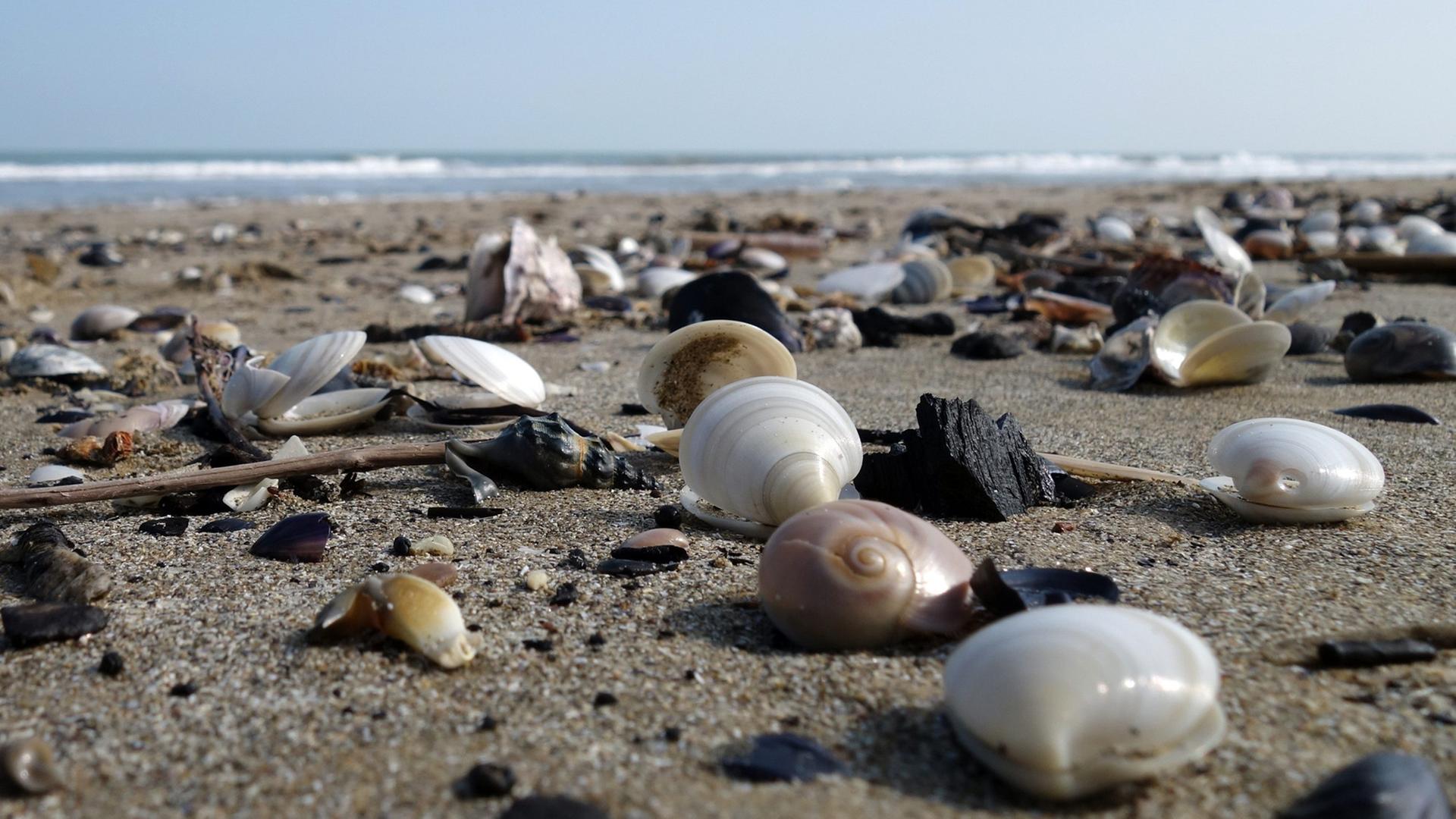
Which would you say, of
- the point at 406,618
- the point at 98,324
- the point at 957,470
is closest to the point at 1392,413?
the point at 957,470

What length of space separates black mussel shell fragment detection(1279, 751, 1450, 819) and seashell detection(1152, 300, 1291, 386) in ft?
8.19

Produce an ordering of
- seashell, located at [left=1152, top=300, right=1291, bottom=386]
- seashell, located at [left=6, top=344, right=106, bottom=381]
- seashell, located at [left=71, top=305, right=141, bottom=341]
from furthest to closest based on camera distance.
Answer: seashell, located at [left=71, top=305, right=141, bottom=341] < seashell, located at [left=6, top=344, right=106, bottom=381] < seashell, located at [left=1152, top=300, right=1291, bottom=386]

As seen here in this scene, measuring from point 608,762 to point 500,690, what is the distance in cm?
27

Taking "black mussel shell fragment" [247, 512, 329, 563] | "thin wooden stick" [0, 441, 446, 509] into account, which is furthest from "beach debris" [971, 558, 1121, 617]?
"thin wooden stick" [0, 441, 446, 509]

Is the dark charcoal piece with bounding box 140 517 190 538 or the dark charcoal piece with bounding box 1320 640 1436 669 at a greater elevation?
the dark charcoal piece with bounding box 1320 640 1436 669

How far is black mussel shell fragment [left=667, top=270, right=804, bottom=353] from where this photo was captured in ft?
13.5

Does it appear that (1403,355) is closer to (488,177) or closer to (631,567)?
(631,567)

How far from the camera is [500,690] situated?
1.56 meters

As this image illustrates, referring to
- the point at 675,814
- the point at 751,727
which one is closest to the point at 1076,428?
the point at 751,727

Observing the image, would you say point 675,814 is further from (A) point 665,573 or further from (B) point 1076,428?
(B) point 1076,428

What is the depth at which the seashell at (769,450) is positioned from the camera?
205 centimetres

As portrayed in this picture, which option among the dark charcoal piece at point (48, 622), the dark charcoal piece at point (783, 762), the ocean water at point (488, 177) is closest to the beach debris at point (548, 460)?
the dark charcoal piece at point (48, 622)

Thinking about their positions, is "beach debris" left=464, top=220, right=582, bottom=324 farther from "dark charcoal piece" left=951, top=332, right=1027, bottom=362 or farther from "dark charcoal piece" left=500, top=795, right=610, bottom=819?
"dark charcoal piece" left=500, top=795, right=610, bottom=819

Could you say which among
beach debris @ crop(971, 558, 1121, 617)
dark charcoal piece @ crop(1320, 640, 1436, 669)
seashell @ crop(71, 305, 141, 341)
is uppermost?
beach debris @ crop(971, 558, 1121, 617)
